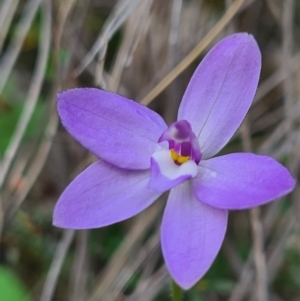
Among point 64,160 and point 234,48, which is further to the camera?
point 64,160

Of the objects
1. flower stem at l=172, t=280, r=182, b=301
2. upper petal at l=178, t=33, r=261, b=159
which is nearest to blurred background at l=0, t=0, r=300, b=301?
upper petal at l=178, t=33, r=261, b=159

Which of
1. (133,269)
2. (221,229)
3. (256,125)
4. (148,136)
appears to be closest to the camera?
(221,229)

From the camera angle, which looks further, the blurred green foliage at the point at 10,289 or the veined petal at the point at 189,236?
the blurred green foliage at the point at 10,289

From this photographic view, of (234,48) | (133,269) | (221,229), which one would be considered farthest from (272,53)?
(221,229)

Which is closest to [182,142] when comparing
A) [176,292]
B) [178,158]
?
[178,158]

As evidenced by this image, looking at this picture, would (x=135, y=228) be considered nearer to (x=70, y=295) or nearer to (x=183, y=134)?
(x=70, y=295)

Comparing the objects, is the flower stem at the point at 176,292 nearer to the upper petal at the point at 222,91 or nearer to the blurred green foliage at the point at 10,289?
the upper petal at the point at 222,91

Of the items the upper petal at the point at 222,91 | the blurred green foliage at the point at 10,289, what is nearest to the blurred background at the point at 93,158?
the blurred green foliage at the point at 10,289
